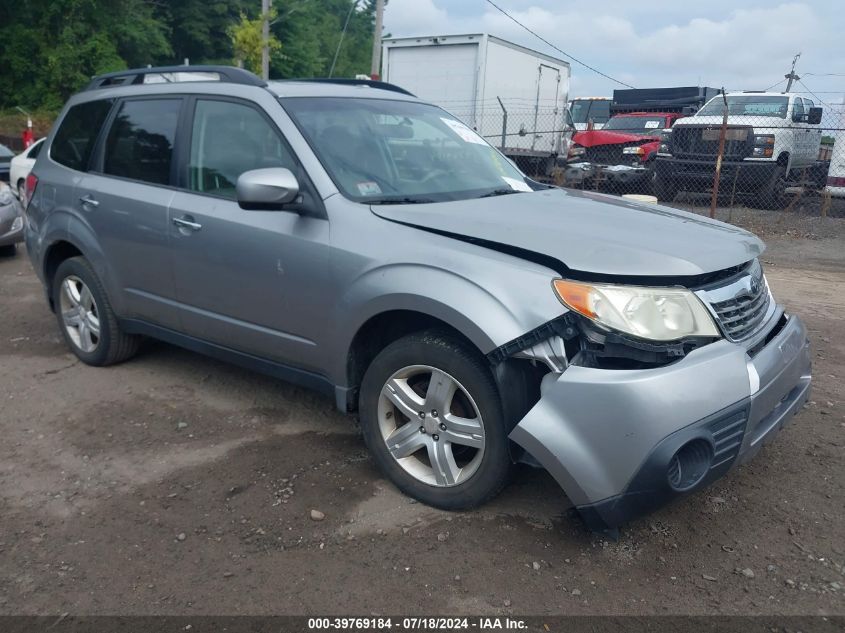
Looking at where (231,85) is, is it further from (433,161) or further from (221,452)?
(221,452)

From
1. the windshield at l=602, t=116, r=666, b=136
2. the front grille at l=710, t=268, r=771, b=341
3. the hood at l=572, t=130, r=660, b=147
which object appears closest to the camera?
the front grille at l=710, t=268, r=771, b=341

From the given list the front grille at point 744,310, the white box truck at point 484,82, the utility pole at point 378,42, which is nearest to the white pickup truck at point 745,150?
the white box truck at point 484,82

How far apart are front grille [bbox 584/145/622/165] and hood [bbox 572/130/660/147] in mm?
87

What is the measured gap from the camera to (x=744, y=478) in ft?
11.8

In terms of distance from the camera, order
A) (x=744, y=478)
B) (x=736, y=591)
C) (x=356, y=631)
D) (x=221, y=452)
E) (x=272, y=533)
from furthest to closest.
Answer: (x=221, y=452) → (x=744, y=478) → (x=272, y=533) → (x=736, y=591) → (x=356, y=631)

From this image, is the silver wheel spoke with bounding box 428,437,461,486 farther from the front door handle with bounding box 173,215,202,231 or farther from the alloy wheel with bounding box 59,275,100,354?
the alloy wheel with bounding box 59,275,100,354

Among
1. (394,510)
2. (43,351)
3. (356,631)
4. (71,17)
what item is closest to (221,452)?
(394,510)

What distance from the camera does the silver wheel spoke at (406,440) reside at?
10.9 feet

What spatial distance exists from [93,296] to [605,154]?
13.6 meters

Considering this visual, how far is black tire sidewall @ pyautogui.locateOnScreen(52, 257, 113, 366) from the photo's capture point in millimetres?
4863

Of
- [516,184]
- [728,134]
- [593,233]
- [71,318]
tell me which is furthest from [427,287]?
[728,134]

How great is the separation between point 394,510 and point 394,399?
1.62ft

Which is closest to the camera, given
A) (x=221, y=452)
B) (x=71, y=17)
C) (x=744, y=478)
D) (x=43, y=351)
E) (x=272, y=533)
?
(x=272, y=533)

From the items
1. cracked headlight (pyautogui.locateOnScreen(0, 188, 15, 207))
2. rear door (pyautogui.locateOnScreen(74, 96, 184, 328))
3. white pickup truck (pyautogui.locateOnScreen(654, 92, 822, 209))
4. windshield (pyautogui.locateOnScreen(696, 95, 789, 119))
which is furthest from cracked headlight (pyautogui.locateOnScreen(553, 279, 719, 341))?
windshield (pyautogui.locateOnScreen(696, 95, 789, 119))
